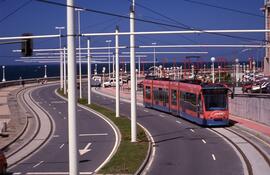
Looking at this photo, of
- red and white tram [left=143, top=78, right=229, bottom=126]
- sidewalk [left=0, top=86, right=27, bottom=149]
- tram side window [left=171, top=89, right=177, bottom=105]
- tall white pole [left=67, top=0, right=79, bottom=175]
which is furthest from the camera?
tram side window [left=171, top=89, right=177, bottom=105]

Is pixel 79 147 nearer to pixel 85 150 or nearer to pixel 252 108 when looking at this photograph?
pixel 85 150

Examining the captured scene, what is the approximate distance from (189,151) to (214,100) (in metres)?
12.3

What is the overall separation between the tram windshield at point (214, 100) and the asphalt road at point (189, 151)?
5.91 feet

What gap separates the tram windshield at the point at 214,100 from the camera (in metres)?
42.3

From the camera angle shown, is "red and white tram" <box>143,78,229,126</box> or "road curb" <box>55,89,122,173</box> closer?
"road curb" <box>55,89,122,173</box>

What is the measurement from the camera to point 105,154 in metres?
30.8

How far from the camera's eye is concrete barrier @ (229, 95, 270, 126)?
42.5 metres

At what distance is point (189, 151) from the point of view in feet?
102

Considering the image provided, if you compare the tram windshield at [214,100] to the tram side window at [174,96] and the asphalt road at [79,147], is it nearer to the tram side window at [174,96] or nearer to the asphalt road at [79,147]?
the asphalt road at [79,147]

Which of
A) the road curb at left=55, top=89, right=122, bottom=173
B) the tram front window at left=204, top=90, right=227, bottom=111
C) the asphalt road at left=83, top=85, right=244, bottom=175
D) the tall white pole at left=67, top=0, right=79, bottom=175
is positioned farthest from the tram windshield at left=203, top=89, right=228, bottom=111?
the tall white pole at left=67, top=0, right=79, bottom=175

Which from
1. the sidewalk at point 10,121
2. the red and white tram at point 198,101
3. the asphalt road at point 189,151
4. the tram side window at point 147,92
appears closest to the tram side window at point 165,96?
the red and white tram at point 198,101

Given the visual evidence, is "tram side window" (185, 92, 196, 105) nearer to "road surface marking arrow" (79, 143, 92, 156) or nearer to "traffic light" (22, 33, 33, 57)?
"road surface marking arrow" (79, 143, 92, 156)

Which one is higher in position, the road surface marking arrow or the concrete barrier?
the concrete barrier

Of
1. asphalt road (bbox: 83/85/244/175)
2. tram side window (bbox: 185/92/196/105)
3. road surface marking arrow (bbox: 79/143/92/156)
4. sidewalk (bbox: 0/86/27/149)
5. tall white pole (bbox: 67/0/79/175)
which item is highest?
tall white pole (bbox: 67/0/79/175)
